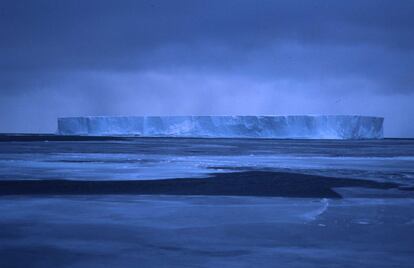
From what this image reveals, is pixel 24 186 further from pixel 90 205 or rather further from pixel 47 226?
pixel 47 226

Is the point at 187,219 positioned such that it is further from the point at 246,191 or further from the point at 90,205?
the point at 246,191

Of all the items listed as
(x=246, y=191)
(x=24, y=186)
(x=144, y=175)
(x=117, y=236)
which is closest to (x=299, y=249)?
(x=117, y=236)

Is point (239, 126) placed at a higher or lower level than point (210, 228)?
lower

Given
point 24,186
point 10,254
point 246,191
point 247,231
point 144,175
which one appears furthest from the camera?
point 144,175

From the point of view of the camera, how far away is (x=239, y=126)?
136 feet

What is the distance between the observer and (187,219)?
15.9 ft

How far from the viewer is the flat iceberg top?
1565 inches

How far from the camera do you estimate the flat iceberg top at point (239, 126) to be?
39750mm

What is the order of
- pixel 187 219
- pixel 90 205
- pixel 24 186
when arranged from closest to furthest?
pixel 187 219, pixel 90 205, pixel 24 186

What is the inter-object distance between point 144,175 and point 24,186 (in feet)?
7.98

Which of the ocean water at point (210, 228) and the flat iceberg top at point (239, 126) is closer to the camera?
the ocean water at point (210, 228)

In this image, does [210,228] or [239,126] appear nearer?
[210,228]

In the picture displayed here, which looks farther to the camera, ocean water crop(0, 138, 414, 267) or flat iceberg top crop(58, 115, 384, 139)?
flat iceberg top crop(58, 115, 384, 139)

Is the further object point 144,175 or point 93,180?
point 144,175
